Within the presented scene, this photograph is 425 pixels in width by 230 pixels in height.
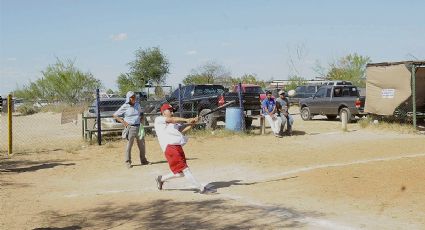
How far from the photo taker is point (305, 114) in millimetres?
25469

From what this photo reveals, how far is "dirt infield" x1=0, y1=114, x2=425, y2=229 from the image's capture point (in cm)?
690

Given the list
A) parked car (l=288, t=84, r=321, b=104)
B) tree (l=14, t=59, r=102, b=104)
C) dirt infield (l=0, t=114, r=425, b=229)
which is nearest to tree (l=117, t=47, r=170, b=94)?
tree (l=14, t=59, r=102, b=104)

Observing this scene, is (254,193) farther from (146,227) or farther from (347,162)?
(347,162)

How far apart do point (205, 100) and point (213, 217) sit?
43.4 feet

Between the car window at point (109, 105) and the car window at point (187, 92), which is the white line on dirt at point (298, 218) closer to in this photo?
the car window at point (109, 105)

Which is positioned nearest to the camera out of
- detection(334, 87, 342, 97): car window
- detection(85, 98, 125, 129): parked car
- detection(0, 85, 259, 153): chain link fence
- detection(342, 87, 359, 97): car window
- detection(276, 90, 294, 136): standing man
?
detection(0, 85, 259, 153): chain link fence

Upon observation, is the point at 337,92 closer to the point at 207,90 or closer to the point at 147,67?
the point at 207,90

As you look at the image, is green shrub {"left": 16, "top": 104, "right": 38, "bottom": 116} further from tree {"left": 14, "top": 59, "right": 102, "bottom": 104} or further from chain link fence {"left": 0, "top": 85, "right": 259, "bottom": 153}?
chain link fence {"left": 0, "top": 85, "right": 259, "bottom": 153}

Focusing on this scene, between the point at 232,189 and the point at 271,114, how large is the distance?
8.76 metres

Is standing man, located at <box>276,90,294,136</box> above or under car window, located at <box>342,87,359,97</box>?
under

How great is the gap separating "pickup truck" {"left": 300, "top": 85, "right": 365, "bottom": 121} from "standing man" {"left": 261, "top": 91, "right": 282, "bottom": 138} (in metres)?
5.52

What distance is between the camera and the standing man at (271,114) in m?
17.6

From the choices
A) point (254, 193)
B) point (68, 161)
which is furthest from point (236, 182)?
point (68, 161)

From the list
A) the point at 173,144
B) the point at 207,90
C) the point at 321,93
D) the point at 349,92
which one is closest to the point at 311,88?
the point at 321,93
